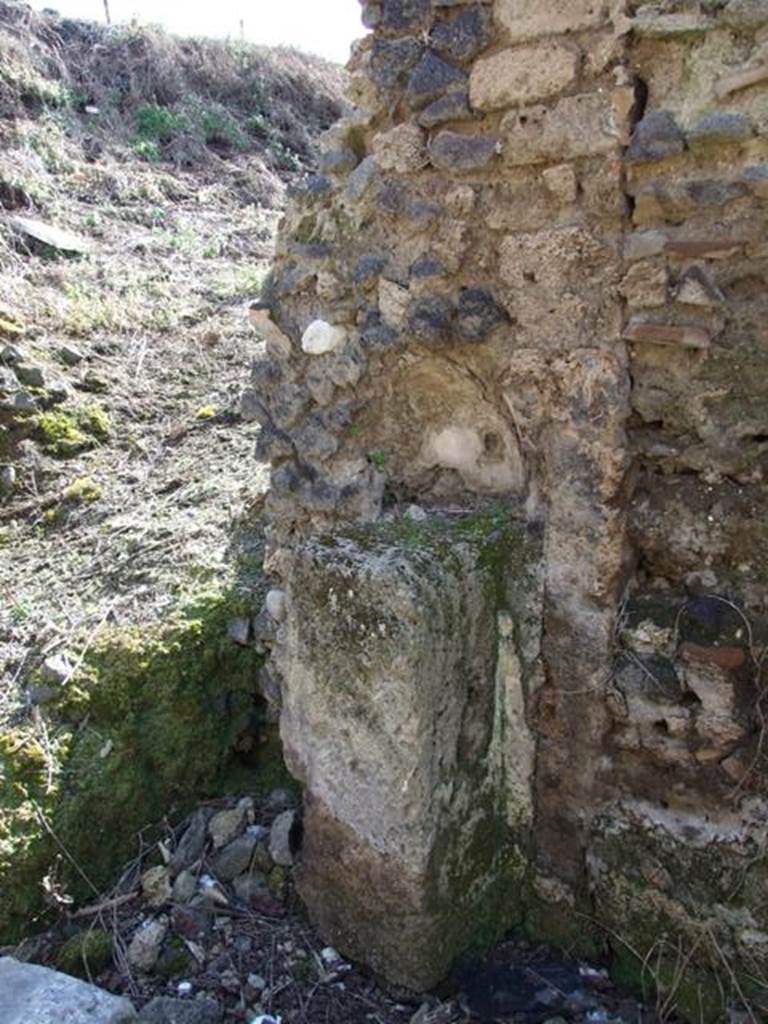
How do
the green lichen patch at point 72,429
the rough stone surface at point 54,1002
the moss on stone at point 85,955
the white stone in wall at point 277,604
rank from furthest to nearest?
the green lichen patch at point 72,429 → the white stone in wall at point 277,604 → the moss on stone at point 85,955 → the rough stone surface at point 54,1002

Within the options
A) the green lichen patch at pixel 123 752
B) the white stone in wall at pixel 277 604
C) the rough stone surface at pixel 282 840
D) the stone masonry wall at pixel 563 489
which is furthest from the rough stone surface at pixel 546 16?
the rough stone surface at pixel 282 840

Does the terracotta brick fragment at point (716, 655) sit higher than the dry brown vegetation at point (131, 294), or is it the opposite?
the dry brown vegetation at point (131, 294)

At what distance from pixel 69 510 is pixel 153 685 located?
113 cm

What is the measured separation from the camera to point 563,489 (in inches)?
80.0

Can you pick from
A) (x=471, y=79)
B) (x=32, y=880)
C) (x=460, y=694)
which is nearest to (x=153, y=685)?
(x=32, y=880)

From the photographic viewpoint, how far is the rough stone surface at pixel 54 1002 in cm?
179

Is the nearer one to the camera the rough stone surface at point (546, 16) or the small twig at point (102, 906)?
the rough stone surface at point (546, 16)

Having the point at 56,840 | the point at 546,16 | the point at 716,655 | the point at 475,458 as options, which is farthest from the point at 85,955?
the point at 546,16

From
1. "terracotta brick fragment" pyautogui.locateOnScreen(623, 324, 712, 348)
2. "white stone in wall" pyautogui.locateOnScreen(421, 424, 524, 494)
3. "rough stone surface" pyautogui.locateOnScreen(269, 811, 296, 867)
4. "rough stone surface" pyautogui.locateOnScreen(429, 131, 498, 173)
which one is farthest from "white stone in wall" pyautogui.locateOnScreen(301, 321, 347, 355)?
"rough stone surface" pyautogui.locateOnScreen(269, 811, 296, 867)

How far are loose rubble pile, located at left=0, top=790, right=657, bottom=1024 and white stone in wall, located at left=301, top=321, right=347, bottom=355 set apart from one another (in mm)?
1348

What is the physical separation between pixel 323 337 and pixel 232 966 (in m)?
1.66

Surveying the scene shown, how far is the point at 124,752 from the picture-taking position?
8.36ft

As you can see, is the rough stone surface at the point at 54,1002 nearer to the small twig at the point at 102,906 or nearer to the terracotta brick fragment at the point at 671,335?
the small twig at the point at 102,906

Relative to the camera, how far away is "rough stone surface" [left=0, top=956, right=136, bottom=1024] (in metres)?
1.79
